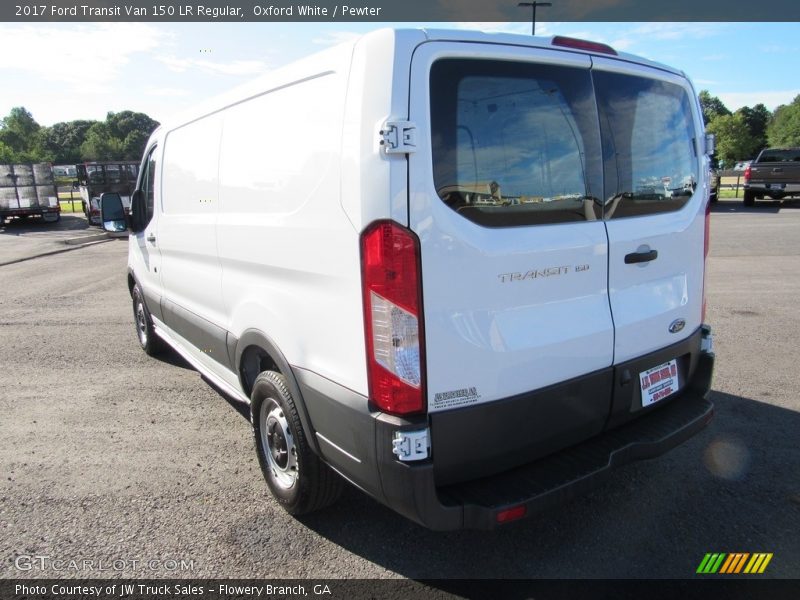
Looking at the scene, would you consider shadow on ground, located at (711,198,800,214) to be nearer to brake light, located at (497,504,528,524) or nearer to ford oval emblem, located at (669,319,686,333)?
ford oval emblem, located at (669,319,686,333)

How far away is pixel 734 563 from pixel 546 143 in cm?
207

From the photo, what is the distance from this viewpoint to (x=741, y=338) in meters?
5.77

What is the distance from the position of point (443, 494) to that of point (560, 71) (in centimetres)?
185

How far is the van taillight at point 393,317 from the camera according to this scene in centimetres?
206

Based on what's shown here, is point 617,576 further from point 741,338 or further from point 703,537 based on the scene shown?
point 741,338

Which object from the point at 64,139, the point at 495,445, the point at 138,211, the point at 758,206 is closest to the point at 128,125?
the point at 64,139

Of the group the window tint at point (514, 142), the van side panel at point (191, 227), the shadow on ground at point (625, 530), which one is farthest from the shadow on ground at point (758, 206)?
the van side panel at point (191, 227)

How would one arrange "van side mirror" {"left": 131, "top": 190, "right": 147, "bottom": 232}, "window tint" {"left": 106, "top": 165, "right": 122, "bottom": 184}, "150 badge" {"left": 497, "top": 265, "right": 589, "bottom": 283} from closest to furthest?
1. "150 badge" {"left": 497, "top": 265, "right": 589, "bottom": 283}
2. "van side mirror" {"left": 131, "top": 190, "right": 147, "bottom": 232}
3. "window tint" {"left": 106, "top": 165, "right": 122, "bottom": 184}

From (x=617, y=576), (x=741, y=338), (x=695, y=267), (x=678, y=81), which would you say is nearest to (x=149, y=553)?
(x=617, y=576)

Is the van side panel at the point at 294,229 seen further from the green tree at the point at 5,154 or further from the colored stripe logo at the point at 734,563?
the green tree at the point at 5,154

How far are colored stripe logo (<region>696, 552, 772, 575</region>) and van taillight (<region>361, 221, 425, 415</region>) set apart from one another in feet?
5.18

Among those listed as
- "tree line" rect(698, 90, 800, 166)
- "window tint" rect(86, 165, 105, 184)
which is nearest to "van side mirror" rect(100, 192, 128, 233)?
"window tint" rect(86, 165, 105, 184)

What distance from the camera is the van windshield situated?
2.14 metres

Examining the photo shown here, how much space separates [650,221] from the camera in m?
2.80
